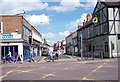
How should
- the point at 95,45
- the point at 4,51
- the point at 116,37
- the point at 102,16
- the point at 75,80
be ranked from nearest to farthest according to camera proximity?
the point at 75,80 → the point at 4,51 → the point at 116,37 → the point at 102,16 → the point at 95,45

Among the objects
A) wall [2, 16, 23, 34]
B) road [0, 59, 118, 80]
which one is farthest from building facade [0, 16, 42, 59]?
road [0, 59, 118, 80]

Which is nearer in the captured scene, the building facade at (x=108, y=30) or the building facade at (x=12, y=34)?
the building facade at (x=12, y=34)

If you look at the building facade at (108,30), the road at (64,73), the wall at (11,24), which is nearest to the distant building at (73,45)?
the building facade at (108,30)

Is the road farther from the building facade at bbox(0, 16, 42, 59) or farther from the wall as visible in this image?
the wall

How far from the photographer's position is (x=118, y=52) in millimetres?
50656

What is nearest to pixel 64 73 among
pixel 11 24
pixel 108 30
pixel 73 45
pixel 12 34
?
pixel 12 34

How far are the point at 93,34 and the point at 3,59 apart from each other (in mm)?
27677

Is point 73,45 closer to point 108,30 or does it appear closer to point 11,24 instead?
point 108,30

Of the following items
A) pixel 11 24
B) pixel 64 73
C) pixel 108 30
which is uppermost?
pixel 11 24

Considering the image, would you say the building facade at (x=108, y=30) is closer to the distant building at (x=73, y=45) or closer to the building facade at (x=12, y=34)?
the building facade at (x=12, y=34)

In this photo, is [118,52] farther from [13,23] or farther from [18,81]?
[18,81]

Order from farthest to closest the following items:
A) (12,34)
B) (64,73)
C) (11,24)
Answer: (11,24)
(12,34)
(64,73)

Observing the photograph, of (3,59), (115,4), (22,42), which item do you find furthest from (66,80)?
(115,4)

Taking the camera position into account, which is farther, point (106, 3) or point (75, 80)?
point (106, 3)
